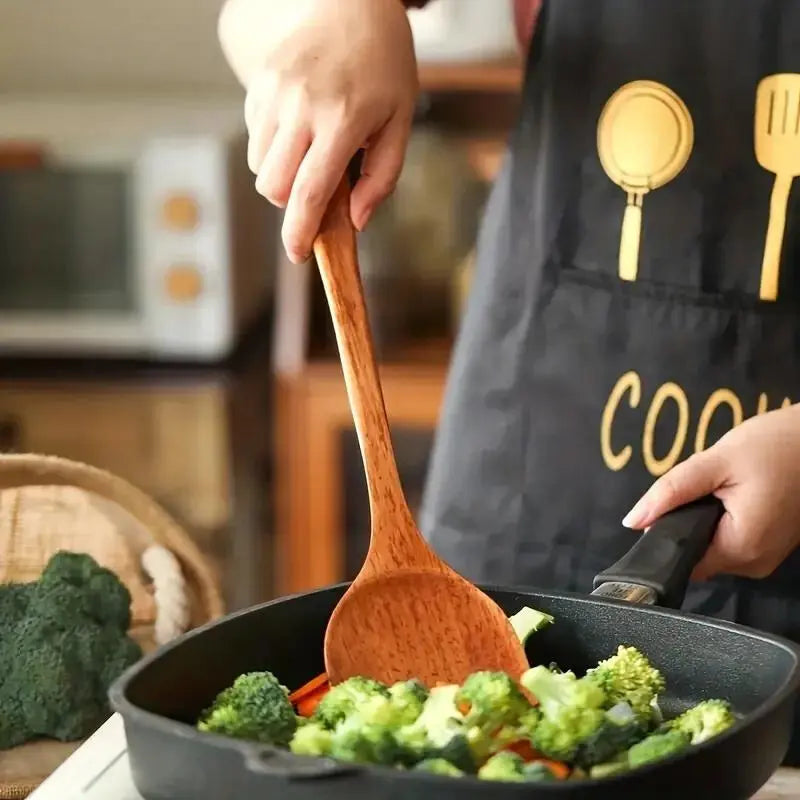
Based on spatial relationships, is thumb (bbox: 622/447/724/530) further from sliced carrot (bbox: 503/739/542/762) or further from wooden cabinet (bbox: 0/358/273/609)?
wooden cabinet (bbox: 0/358/273/609)

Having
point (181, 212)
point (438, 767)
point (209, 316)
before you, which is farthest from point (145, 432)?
point (438, 767)

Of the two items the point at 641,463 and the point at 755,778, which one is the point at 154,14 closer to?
the point at 641,463

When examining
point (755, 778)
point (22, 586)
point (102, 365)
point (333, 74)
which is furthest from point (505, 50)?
point (755, 778)

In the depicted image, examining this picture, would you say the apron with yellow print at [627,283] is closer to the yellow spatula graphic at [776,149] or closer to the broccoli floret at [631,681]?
the yellow spatula graphic at [776,149]

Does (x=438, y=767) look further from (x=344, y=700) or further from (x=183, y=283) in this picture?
(x=183, y=283)

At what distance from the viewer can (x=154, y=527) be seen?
719 mm

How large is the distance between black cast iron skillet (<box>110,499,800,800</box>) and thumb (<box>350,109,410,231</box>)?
216mm

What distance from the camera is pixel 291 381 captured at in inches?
62.4

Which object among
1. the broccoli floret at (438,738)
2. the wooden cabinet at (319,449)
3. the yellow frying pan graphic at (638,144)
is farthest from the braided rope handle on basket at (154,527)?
the wooden cabinet at (319,449)

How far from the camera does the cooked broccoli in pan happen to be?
1.52 ft

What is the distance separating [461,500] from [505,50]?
734 millimetres

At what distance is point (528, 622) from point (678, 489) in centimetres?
12

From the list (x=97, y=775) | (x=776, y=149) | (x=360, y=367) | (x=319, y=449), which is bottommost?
(x=319, y=449)

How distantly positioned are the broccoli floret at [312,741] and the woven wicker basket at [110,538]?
19cm
